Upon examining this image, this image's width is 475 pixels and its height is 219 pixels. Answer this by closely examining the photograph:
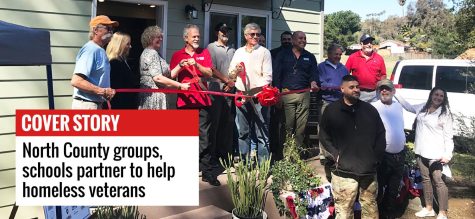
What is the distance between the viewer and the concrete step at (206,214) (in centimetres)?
391

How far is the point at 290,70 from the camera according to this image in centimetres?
534

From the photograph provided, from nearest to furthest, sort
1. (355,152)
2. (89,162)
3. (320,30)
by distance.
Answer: (89,162), (355,152), (320,30)

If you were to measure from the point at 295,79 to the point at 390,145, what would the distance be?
136 centimetres

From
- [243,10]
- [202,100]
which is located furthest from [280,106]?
[243,10]

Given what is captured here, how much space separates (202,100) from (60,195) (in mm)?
1888

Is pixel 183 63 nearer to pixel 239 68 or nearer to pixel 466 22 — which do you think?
pixel 239 68

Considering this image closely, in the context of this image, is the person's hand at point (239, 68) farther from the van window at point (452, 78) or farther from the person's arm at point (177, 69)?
the van window at point (452, 78)

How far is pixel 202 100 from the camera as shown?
14.4ft

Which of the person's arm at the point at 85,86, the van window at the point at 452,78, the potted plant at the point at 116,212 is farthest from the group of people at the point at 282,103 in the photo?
the van window at the point at 452,78

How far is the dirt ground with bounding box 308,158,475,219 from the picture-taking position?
531cm

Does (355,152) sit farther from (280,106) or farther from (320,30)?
(320,30)

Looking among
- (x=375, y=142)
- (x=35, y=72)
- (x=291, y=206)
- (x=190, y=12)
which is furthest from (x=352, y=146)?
(x=35, y=72)

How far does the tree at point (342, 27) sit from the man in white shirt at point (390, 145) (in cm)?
5852

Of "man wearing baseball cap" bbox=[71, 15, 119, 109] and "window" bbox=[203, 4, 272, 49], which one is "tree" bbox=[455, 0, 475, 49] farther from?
"man wearing baseball cap" bbox=[71, 15, 119, 109]
